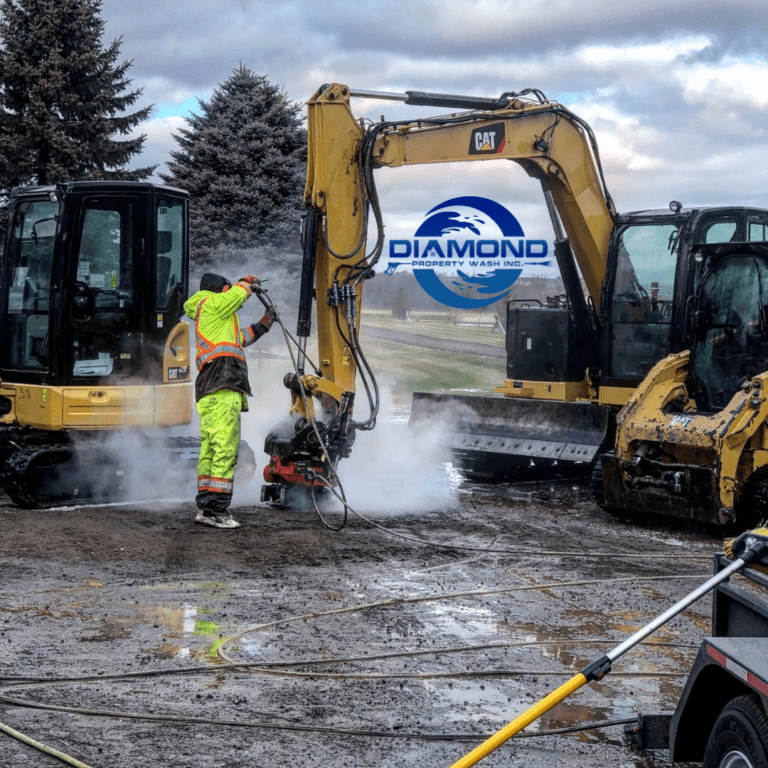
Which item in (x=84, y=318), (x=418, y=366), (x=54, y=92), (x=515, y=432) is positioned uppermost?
(x=54, y=92)

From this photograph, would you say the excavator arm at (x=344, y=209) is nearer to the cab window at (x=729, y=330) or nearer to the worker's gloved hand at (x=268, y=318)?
the worker's gloved hand at (x=268, y=318)

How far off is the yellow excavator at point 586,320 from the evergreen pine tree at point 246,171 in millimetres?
13000

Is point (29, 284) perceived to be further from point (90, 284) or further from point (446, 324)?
point (446, 324)

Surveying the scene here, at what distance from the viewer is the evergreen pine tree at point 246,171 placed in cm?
2416

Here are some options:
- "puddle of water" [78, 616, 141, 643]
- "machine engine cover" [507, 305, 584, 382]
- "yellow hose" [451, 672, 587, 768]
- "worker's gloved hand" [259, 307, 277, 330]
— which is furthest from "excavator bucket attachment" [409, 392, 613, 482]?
"yellow hose" [451, 672, 587, 768]

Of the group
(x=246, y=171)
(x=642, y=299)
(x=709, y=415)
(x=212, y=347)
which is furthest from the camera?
(x=246, y=171)

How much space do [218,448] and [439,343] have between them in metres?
33.4

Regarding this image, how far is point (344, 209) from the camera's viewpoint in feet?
34.2

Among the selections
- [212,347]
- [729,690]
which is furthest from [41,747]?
[212,347]

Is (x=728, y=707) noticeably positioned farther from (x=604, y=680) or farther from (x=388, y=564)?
(x=388, y=564)

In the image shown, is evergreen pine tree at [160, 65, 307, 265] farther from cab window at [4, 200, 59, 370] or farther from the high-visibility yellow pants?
the high-visibility yellow pants

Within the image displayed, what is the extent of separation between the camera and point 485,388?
29.4m

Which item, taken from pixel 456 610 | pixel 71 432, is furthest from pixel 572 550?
pixel 71 432

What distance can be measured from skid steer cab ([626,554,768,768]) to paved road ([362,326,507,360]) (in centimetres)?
3325
